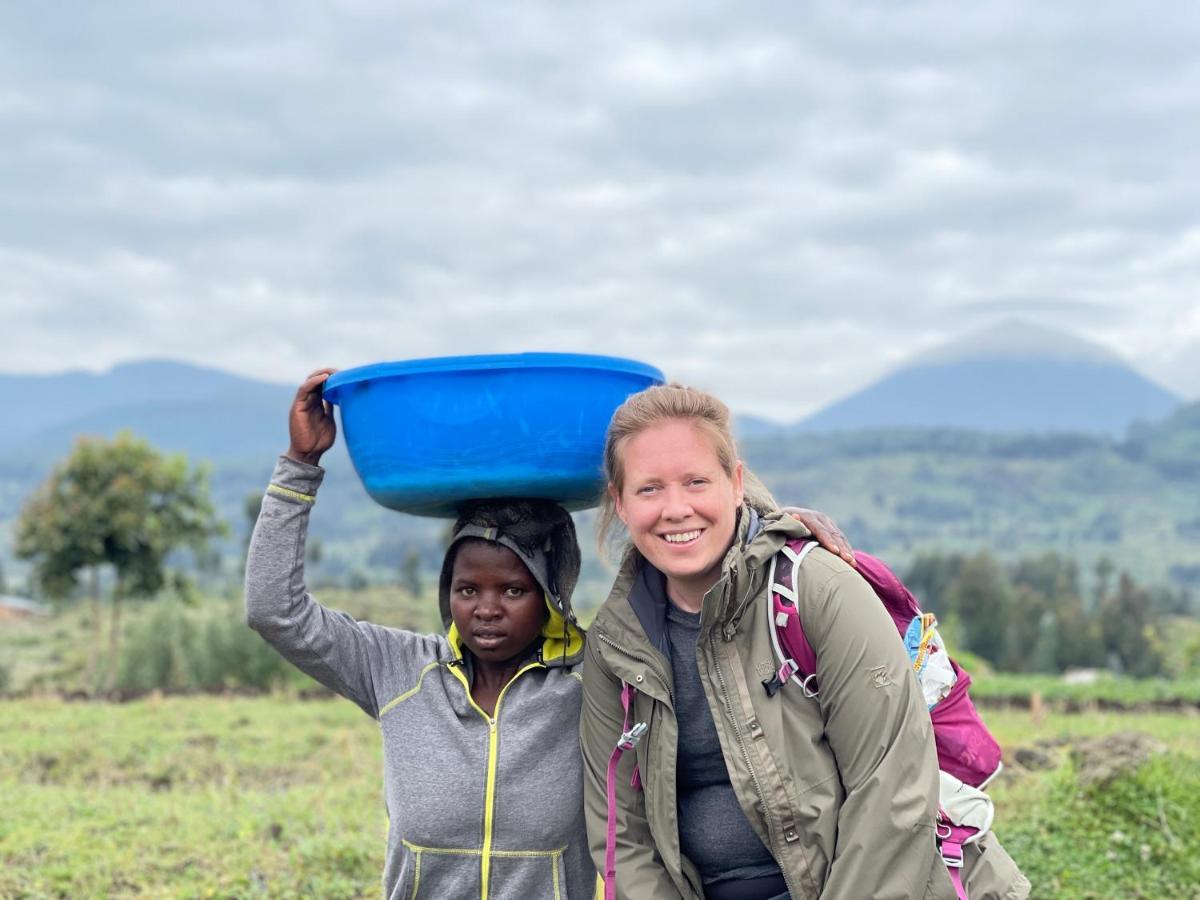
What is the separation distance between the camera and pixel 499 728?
263cm

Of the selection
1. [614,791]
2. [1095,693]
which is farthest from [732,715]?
[1095,693]

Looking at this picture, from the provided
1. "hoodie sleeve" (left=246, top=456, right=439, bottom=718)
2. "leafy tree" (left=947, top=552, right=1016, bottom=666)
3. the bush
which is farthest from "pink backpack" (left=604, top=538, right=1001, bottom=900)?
"leafy tree" (left=947, top=552, right=1016, bottom=666)

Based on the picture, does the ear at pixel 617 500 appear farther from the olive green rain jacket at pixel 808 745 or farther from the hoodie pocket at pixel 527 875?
the hoodie pocket at pixel 527 875

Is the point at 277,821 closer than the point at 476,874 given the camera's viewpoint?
No

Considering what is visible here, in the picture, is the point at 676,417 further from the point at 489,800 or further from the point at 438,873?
the point at 438,873

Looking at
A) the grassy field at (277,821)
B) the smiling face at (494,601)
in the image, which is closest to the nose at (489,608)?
the smiling face at (494,601)

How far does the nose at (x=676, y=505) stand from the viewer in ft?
7.68

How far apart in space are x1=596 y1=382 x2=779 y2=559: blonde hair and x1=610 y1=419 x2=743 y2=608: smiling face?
2 centimetres

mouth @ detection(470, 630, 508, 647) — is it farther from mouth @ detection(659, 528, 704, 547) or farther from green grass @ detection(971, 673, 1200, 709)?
green grass @ detection(971, 673, 1200, 709)

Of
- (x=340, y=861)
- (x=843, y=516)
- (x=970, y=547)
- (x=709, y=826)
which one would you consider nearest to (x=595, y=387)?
(x=709, y=826)

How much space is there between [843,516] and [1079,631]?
449 ft

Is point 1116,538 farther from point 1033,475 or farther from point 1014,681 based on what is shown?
point 1014,681

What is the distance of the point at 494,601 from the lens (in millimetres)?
2660

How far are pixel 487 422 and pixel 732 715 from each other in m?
0.84
